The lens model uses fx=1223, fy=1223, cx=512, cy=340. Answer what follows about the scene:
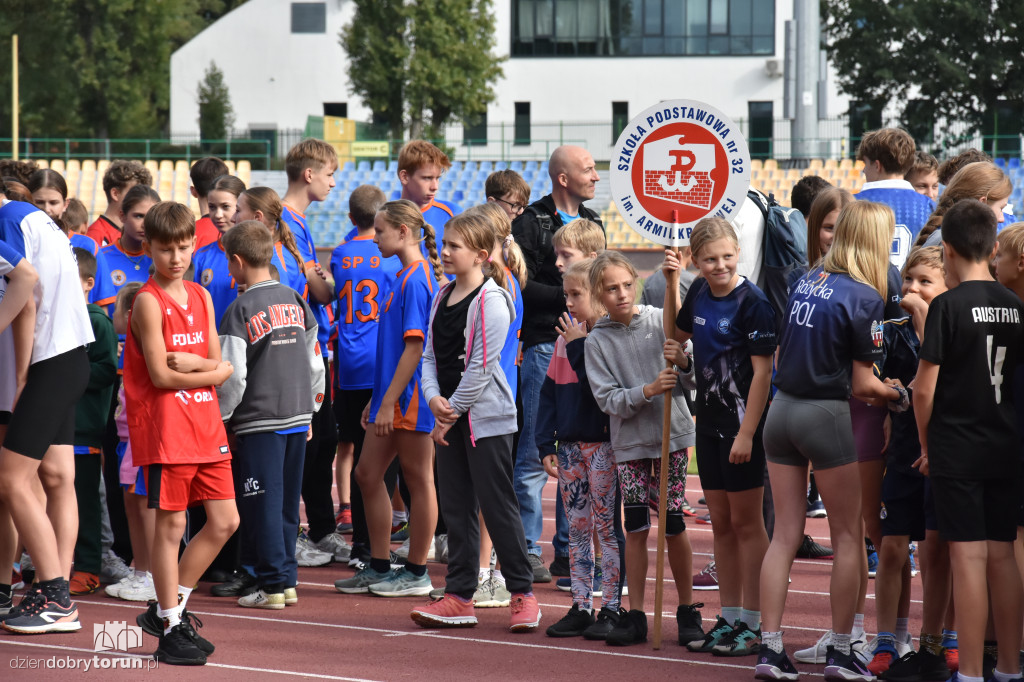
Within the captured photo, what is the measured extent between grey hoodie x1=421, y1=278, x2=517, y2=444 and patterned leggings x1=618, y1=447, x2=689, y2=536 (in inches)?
25.1

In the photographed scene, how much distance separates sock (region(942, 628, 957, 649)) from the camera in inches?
211

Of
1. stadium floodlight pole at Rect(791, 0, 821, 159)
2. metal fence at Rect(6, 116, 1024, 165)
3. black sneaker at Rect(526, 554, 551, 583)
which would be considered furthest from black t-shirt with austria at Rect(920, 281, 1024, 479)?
metal fence at Rect(6, 116, 1024, 165)

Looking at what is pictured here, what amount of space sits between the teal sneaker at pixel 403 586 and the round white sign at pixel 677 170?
7.61 ft

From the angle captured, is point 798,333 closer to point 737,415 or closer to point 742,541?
point 737,415

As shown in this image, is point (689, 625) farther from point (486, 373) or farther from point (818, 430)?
point (486, 373)

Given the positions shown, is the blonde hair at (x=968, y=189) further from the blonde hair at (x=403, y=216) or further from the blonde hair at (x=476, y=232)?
the blonde hair at (x=403, y=216)

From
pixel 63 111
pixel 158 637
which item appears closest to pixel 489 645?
pixel 158 637

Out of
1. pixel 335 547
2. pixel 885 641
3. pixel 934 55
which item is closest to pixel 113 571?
pixel 335 547

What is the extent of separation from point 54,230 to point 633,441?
117 inches

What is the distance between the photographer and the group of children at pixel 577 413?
485 centimetres

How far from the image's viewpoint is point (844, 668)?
5.06 m

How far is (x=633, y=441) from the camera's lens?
578 cm

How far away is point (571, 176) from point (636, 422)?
221 cm

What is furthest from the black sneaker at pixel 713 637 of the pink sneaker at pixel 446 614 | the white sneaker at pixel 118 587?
the white sneaker at pixel 118 587
